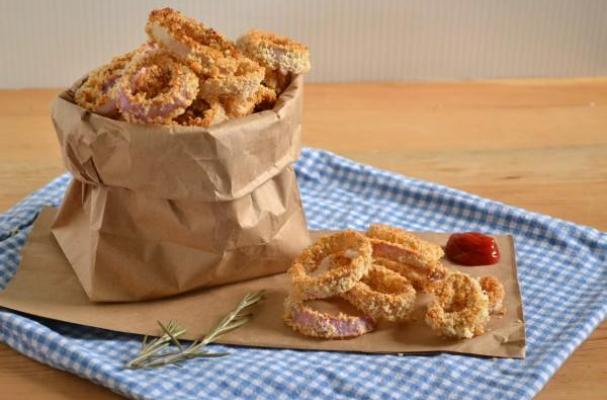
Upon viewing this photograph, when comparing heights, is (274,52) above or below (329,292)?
above

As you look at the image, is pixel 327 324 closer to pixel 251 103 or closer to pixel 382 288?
pixel 382 288

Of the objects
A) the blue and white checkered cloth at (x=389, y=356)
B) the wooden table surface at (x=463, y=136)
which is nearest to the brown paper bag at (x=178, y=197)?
the blue and white checkered cloth at (x=389, y=356)

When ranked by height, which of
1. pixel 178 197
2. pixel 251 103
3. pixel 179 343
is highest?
pixel 251 103

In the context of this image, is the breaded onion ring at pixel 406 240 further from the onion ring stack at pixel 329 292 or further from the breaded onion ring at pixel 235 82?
the breaded onion ring at pixel 235 82

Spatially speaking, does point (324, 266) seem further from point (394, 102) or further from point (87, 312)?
point (394, 102)

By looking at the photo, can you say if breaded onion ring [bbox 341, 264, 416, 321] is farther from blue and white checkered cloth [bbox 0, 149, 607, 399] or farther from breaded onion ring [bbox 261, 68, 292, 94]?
breaded onion ring [bbox 261, 68, 292, 94]

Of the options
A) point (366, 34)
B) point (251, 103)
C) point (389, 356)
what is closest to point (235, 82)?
point (251, 103)

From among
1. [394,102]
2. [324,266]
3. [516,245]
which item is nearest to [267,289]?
[324,266]

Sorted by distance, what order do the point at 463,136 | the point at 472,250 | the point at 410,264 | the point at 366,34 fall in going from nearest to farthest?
the point at 410,264 < the point at 472,250 < the point at 463,136 < the point at 366,34
